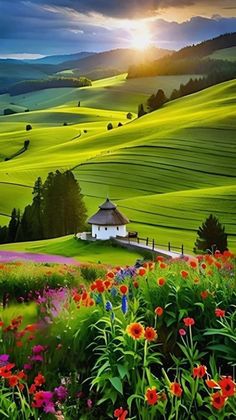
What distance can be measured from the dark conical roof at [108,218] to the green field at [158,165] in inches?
Answer: 82.6

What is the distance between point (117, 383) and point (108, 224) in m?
20.4

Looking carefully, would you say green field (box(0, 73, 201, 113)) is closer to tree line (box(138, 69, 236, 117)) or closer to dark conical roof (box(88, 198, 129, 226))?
tree line (box(138, 69, 236, 117))

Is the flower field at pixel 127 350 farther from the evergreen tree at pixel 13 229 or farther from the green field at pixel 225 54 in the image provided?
the green field at pixel 225 54

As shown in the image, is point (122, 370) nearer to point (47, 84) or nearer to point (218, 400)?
point (218, 400)

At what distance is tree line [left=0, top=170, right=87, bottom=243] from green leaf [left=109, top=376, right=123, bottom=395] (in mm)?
26058

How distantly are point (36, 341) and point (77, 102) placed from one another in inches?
5223

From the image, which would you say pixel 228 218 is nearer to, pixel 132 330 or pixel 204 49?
pixel 132 330

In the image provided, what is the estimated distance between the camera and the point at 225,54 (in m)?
109

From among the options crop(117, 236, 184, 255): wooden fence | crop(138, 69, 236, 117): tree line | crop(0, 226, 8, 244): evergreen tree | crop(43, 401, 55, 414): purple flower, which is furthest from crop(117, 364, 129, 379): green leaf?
crop(138, 69, 236, 117): tree line

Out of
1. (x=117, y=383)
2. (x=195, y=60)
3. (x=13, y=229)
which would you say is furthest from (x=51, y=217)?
(x=195, y=60)

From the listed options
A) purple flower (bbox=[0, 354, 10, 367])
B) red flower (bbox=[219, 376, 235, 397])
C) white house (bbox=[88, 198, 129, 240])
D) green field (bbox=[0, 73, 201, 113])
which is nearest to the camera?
red flower (bbox=[219, 376, 235, 397])

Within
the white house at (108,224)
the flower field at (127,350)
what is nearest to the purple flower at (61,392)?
the flower field at (127,350)

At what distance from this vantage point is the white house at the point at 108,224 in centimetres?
2419

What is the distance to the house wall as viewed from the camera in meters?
24.0
